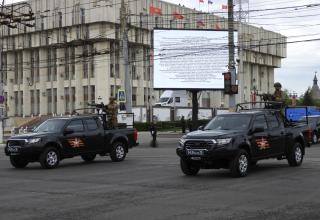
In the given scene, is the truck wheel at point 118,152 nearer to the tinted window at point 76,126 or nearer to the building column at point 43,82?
the tinted window at point 76,126

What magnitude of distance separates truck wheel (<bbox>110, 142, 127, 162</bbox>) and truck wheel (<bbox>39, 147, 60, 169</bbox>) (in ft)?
8.43

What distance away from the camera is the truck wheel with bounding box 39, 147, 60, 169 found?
750 inches

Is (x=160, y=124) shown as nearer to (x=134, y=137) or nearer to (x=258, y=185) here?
(x=134, y=137)

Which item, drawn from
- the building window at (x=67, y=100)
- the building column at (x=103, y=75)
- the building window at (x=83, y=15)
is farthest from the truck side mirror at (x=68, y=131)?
the building window at (x=67, y=100)

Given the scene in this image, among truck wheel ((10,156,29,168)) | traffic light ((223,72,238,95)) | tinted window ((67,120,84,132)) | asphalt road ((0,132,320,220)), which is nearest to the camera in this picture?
Answer: asphalt road ((0,132,320,220))

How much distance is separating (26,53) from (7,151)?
243 ft

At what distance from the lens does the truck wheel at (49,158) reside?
19047 mm

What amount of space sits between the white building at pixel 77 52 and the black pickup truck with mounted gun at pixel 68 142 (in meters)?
52.4

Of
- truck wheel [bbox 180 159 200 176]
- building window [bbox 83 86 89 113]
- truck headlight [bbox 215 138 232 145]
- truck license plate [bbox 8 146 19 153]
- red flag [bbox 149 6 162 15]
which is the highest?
red flag [bbox 149 6 162 15]

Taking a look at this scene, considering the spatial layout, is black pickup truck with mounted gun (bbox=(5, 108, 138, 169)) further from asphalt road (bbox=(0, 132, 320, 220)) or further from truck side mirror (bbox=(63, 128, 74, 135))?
asphalt road (bbox=(0, 132, 320, 220))

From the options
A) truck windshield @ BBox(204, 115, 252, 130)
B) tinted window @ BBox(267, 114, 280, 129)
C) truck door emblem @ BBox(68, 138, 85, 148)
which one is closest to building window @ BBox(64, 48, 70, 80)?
truck door emblem @ BBox(68, 138, 85, 148)

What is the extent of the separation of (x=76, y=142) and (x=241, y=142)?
7.03 metres

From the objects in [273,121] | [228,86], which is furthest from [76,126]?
[228,86]

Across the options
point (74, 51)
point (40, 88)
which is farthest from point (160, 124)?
point (40, 88)
